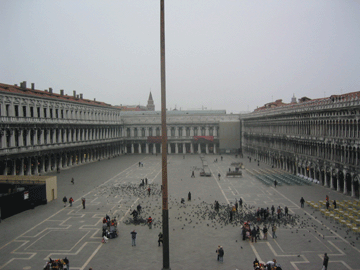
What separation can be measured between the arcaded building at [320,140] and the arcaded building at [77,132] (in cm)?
3314

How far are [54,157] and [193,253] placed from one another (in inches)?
1776

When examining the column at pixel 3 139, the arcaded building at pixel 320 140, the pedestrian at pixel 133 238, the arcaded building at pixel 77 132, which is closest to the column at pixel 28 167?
the arcaded building at pixel 77 132

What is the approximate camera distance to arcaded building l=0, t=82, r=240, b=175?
1848 inches

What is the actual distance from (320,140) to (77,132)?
50.5 meters

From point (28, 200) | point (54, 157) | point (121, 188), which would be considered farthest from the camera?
point (54, 157)

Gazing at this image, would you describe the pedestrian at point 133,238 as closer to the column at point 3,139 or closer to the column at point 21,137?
the column at point 3,139

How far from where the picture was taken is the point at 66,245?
22.1m

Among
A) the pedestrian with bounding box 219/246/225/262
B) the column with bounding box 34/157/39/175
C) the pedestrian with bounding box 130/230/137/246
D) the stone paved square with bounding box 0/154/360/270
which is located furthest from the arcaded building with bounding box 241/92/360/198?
the column with bounding box 34/157/39/175

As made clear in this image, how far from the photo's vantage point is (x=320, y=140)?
4306 centimetres

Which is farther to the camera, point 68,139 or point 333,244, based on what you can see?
point 68,139

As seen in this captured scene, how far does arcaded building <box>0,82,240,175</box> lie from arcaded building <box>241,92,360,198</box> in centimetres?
3314

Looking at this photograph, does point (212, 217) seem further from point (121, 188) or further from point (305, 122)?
point (305, 122)

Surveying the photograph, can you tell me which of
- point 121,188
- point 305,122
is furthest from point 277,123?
point 121,188

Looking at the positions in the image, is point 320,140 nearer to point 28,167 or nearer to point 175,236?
point 175,236
